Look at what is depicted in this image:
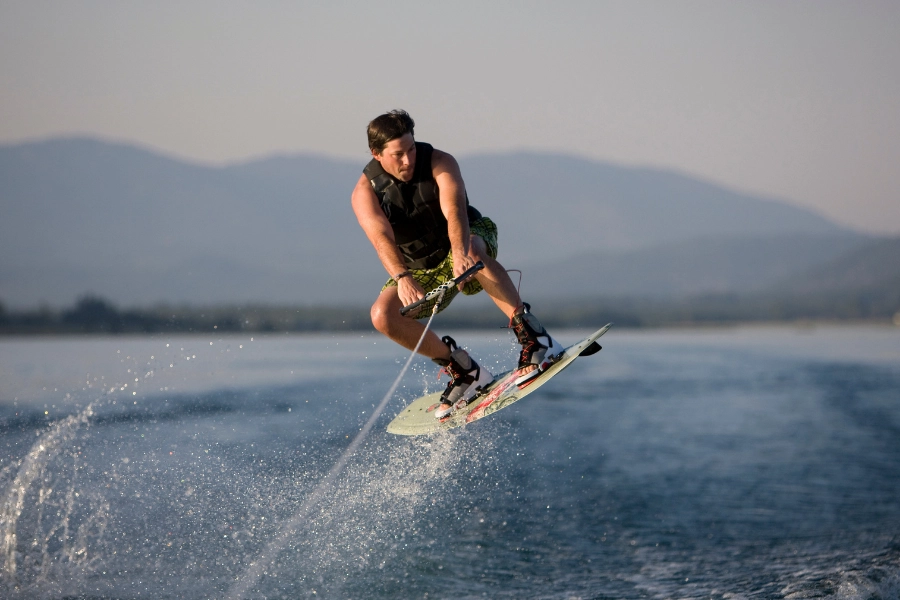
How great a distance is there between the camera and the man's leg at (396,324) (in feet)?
24.6

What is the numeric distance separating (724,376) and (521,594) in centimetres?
3129

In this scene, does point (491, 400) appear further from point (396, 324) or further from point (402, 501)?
point (402, 501)

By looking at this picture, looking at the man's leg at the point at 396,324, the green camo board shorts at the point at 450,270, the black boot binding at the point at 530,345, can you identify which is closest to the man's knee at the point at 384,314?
the man's leg at the point at 396,324

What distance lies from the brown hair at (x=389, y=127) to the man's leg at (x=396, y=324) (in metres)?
1.22

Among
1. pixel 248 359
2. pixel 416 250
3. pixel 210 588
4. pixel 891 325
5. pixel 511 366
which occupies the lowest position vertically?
pixel 891 325

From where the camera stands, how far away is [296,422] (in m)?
17.7

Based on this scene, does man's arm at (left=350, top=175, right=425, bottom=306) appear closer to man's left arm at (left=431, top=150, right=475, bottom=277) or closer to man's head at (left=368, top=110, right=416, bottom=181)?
man's head at (left=368, top=110, right=416, bottom=181)

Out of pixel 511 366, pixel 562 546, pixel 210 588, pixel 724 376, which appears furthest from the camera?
pixel 724 376

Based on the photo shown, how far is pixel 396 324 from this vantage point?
24.9 ft

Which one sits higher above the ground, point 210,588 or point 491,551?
point 210,588

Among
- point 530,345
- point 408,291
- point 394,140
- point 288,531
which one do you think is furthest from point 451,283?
point 288,531

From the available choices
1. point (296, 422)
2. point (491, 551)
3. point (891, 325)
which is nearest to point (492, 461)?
point (296, 422)

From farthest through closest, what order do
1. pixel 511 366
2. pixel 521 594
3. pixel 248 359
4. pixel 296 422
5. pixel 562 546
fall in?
1. pixel 248 359
2. pixel 296 422
3. pixel 562 546
4. pixel 511 366
5. pixel 521 594

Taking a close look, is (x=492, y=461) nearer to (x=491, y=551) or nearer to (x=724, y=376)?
(x=491, y=551)
